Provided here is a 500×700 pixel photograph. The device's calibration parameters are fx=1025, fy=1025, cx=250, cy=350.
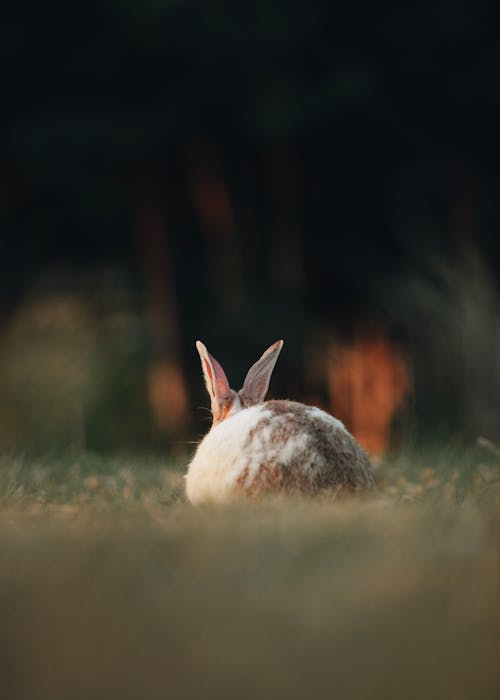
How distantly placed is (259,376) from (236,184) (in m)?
7.71

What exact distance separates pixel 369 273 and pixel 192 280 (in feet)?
7.41

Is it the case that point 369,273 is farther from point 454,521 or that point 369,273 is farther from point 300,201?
point 454,521

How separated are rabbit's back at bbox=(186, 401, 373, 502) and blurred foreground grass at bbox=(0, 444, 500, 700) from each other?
1.94 feet

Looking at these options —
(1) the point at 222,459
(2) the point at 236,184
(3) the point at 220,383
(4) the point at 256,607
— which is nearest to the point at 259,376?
(3) the point at 220,383

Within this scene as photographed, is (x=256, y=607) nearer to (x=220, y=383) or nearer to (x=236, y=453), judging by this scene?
(x=236, y=453)

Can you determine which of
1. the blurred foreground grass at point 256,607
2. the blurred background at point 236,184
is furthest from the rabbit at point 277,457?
the blurred background at point 236,184

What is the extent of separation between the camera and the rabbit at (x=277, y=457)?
4.14m

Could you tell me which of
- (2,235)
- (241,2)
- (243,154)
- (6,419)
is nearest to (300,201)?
(243,154)

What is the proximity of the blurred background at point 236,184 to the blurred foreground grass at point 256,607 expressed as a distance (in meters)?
6.31

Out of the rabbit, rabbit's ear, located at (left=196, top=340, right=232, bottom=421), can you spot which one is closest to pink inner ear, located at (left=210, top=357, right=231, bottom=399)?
rabbit's ear, located at (left=196, top=340, right=232, bottom=421)

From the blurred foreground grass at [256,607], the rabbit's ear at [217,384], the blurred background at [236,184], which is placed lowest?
the blurred foreground grass at [256,607]

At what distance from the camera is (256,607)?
7.88ft

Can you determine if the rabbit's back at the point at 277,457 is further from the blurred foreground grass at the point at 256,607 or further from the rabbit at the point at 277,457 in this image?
the blurred foreground grass at the point at 256,607

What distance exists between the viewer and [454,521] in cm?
324
